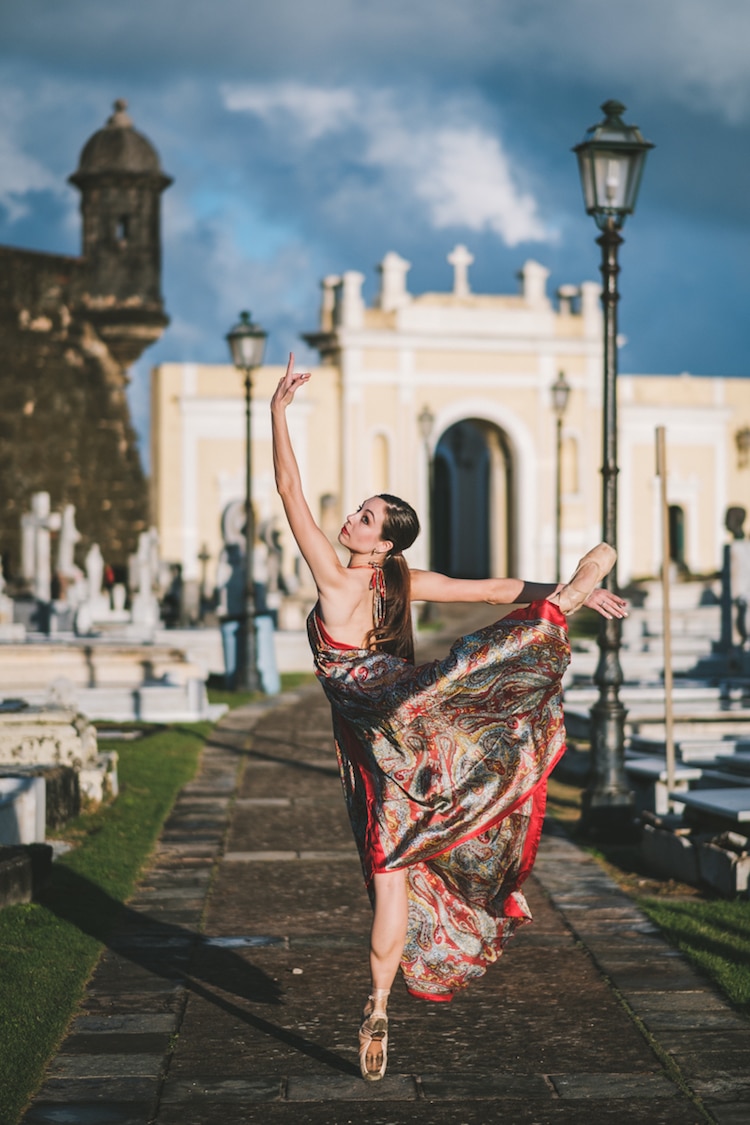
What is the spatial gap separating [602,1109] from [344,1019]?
3.64ft

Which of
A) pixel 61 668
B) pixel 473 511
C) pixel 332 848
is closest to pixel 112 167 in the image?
pixel 473 511

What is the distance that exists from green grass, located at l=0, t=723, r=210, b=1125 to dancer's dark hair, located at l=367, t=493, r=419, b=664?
1.47m

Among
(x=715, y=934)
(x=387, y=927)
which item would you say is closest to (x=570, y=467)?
(x=715, y=934)

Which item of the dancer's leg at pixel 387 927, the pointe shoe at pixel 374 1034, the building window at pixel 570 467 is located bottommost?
the pointe shoe at pixel 374 1034

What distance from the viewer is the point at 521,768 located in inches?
180

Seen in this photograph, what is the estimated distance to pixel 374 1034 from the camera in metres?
4.31

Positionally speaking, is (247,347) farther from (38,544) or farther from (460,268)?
(460,268)

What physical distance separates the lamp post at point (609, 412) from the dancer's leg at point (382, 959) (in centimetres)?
443

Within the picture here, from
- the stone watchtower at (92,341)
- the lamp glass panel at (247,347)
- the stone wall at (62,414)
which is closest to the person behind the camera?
the lamp glass panel at (247,347)

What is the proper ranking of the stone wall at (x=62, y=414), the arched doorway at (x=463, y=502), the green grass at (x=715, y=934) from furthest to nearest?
the arched doorway at (x=463, y=502) < the stone wall at (x=62, y=414) < the green grass at (x=715, y=934)

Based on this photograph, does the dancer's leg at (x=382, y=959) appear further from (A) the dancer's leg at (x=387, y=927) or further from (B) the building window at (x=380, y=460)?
(B) the building window at (x=380, y=460)

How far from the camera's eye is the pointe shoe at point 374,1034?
4309 mm

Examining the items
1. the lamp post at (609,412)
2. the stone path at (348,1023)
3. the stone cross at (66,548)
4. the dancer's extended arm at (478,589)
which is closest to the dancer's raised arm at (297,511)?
the dancer's extended arm at (478,589)

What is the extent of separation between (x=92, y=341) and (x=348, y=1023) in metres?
33.2
